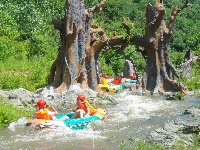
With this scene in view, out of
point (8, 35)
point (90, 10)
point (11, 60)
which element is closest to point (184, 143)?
point (90, 10)

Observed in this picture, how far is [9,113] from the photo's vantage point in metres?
11.3

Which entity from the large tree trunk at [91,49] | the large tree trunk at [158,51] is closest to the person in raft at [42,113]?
the large tree trunk at [91,49]

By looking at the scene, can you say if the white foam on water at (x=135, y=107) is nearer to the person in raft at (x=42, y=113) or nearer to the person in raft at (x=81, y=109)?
the person in raft at (x=81, y=109)

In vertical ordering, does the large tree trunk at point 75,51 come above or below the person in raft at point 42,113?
above

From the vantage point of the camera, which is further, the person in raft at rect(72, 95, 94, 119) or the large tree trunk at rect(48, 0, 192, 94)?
the large tree trunk at rect(48, 0, 192, 94)

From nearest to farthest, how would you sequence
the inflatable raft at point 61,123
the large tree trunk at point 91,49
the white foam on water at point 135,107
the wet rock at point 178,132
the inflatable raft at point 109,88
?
the wet rock at point 178,132 < the inflatable raft at point 61,123 < the white foam on water at point 135,107 < the large tree trunk at point 91,49 < the inflatable raft at point 109,88

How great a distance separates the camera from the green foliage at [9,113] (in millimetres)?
11012

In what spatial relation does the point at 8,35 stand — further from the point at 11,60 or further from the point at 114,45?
the point at 114,45

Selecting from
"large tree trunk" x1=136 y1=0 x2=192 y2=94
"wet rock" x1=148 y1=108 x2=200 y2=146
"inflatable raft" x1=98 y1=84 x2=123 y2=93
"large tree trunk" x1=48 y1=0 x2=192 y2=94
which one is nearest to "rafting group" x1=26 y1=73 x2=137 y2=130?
"wet rock" x1=148 y1=108 x2=200 y2=146

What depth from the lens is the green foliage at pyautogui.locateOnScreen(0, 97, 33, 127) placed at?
11012 millimetres

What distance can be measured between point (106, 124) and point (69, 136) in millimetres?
1838

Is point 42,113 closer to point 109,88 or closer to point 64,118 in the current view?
point 64,118

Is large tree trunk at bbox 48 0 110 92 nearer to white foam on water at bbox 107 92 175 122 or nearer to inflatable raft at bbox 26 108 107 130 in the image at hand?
white foam on water at bbox 107 92 175 122

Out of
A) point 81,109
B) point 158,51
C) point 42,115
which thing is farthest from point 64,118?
point 158,51
